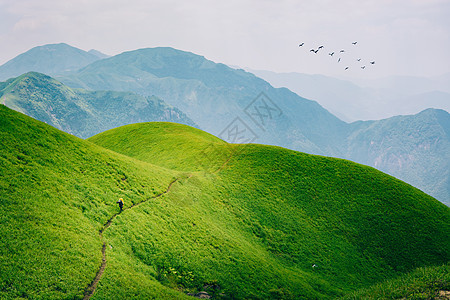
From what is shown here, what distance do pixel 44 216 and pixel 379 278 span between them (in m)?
44.8

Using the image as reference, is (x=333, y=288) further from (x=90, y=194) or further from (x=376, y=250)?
(x=90, y=194)

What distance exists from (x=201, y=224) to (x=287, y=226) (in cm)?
1648

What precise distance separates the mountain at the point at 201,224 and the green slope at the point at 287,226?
202 millimetres

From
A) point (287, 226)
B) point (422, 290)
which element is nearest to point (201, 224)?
point (287, 226)

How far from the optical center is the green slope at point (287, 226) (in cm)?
3153

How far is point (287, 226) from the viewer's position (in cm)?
4591

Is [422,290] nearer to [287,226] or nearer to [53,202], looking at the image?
[287,226]

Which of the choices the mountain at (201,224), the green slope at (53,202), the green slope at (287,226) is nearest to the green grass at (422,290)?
the mountain at (201,224)

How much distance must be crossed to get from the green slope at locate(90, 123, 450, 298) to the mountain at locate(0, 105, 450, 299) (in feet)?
0.66

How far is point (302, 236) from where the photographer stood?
4472cm

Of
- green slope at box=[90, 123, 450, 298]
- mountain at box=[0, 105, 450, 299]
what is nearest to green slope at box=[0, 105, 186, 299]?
mountain at box=[0, 105, 450, 299]

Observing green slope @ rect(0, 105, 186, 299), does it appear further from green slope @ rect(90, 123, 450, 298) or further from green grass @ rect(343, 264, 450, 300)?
green grass @ rect(343, 264, 450, 300)

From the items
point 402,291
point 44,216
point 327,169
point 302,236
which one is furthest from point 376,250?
point 44,216

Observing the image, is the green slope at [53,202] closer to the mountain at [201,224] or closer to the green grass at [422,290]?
the mountain at [201,224]
